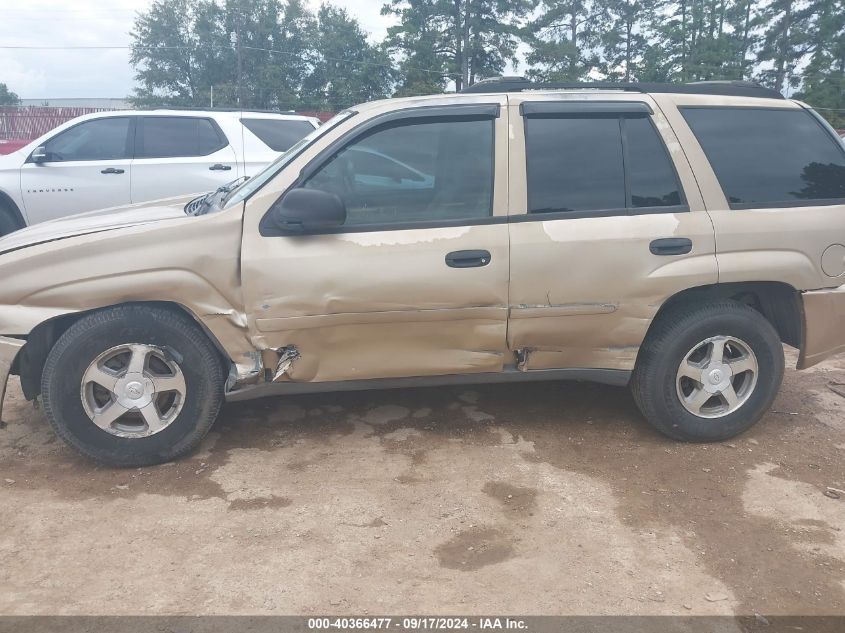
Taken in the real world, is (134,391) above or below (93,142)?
below

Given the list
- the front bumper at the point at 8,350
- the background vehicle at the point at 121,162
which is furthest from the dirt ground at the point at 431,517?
the background vehicle at the point at 121,162

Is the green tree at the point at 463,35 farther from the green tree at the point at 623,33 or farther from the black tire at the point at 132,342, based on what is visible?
the black tire at the point at 132,342

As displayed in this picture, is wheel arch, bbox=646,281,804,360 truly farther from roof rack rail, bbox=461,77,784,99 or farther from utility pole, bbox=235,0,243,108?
utility pole, bbox=235,0,243,108

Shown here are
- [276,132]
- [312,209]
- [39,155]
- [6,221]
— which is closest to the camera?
[312,209]

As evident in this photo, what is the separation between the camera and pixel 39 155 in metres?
7.71

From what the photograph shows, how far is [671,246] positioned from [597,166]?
569 millimetres

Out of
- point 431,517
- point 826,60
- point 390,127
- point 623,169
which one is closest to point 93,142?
point 390,127

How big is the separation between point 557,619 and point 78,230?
2919 millimetres

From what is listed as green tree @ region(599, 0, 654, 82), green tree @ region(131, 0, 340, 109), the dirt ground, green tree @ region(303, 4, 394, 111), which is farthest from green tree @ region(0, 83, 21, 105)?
the dirt ground

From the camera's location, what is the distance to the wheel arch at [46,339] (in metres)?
3.52

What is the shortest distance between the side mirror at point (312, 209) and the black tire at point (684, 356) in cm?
183

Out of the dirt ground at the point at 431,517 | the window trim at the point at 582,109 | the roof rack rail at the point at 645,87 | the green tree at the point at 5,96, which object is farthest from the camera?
the green tree at the point at 5,96

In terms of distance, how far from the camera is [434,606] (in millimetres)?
2609

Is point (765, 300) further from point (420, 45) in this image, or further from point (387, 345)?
point (420, 45)
